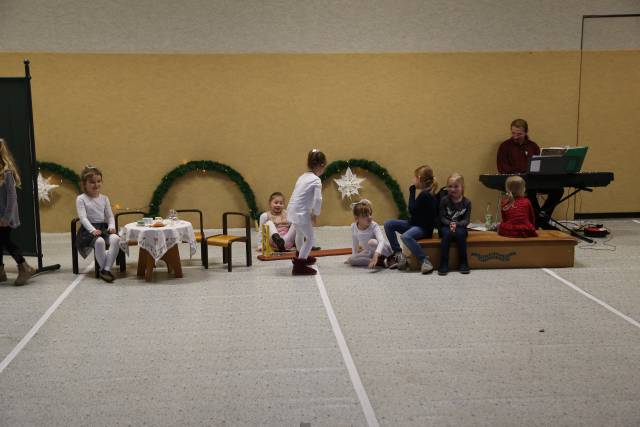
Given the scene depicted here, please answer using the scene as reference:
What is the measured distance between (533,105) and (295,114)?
3.61 meters

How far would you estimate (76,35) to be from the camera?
10.1 m

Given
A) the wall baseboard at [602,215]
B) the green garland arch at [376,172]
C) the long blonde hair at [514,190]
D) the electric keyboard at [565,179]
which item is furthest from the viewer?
the wall baseboard at [602,215]

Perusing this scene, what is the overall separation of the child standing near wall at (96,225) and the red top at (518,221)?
14.4 ft

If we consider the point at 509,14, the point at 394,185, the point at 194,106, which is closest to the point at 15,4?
the point at 194,106

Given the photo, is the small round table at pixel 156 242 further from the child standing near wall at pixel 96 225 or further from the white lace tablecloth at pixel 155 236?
the child standing near wall at pixel 96 225

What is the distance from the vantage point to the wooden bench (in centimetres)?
795

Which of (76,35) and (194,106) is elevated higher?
(76,35)

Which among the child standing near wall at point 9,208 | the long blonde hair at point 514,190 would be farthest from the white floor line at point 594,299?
the child standing near wall at point 9,208

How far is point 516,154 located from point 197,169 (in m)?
4.68

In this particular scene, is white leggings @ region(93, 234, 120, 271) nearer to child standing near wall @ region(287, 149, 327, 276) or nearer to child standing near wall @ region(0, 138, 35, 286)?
child standing near wall @ region(0, 138, 35, 286)

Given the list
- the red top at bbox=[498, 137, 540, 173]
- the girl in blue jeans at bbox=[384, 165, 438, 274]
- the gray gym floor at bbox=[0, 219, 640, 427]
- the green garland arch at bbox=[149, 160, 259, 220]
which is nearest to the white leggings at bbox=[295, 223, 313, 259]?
the gray gym floor at bbox=[0, 219, 640, 427]

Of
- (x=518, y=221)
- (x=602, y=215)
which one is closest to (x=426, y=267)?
(x=518, y=221)

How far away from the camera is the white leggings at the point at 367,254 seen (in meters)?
8.12

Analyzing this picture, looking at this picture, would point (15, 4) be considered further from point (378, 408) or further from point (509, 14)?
Result: point (378, 408)
